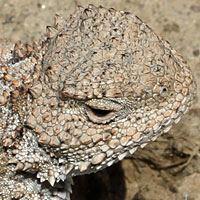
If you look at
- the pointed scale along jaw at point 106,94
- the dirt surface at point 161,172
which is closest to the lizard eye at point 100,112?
the pointed scale along jaw at point 106,94

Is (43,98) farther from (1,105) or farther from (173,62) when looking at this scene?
(173,62)

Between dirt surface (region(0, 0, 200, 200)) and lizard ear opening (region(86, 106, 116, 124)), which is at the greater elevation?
lizard ear opening (region(86, 106, 116, 124))

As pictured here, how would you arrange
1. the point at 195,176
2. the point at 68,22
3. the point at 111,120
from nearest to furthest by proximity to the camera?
the point at 111,120 < the point at 68,22 < the point at 195,176

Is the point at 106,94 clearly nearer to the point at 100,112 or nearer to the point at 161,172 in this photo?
the point at 100,112

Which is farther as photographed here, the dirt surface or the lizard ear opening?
the dirt surface

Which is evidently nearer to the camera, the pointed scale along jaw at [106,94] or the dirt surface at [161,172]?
the pointed scale along jaw at [106,94]

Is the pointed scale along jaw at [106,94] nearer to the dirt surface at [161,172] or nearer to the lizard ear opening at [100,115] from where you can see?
the lizard ear opening at [100,115]

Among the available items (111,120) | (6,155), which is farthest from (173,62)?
(6,155)

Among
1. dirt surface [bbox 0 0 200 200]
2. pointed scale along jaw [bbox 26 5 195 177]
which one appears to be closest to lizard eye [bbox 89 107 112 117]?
pointed scale along jaw [bbox 26 5 195 177]

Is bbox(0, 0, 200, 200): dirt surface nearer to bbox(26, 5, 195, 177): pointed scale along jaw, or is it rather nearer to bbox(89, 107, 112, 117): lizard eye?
bbox(26, 5, 195, 177): pointed scale along jaw
